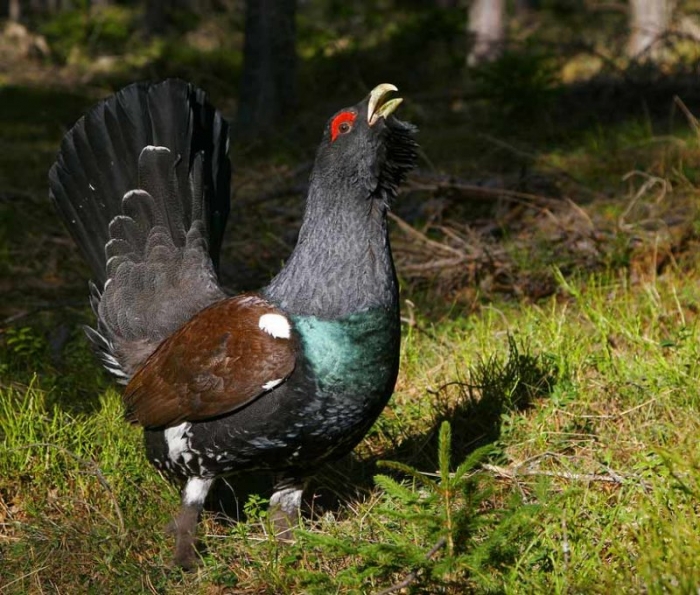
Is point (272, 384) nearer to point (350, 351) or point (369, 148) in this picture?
point (350, 351)

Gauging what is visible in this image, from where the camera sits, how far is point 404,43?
42.0 ft

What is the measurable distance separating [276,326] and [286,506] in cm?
98

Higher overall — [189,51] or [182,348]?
[189,51]

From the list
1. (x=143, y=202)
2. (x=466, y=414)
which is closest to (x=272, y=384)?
(x=466, y=414)

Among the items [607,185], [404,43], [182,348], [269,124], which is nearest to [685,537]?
[182,348]

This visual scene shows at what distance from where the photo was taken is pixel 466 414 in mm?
4801

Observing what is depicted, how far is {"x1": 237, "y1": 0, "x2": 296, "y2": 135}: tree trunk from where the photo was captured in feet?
31.2

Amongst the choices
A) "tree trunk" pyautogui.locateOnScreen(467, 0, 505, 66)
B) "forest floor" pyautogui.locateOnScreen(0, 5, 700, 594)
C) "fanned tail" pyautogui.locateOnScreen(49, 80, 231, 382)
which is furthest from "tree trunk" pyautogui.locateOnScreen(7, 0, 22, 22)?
"fanned tail" pyautogui.locateOnScreen(49, 80, 231, 382)

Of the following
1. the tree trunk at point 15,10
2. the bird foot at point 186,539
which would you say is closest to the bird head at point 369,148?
the bird foot at point 186,539

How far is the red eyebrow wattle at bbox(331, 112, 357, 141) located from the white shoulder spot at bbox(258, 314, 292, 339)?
789 millimetres

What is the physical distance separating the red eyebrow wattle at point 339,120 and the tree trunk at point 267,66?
6.03 m

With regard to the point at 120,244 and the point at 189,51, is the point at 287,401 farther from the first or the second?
the point at 189,51

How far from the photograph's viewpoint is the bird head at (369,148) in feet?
12.3

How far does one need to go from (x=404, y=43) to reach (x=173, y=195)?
8633 mm
